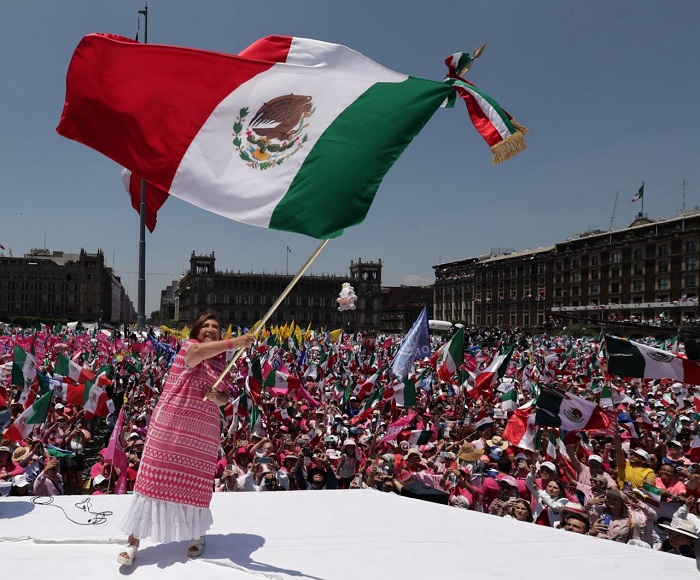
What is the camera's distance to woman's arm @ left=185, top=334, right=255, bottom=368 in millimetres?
2781

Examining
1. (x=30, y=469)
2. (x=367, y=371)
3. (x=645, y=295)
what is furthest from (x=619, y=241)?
(x=30, y=469)

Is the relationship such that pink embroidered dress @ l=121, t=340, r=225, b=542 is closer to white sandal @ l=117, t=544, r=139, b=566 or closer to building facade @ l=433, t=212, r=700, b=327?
white sandal @ l=117, t=544, r=139, b=566

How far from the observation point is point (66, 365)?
1029 centimetres

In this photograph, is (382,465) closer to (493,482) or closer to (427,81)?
(493,482)

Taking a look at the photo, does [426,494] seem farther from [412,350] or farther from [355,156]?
[412,350]

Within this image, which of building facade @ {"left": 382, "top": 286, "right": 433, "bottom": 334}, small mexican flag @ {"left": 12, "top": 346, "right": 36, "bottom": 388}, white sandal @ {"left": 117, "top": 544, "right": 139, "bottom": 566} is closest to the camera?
white sandal @ {"left": 117, "top": 544, "right": 139, "bottom": 566}

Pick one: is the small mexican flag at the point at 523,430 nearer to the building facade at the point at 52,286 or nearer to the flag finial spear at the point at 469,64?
the flag finial spear at the point at 469,64

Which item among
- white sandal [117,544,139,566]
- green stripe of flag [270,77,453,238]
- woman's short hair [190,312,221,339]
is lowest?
Answer: white sandal [117,544,139,566]

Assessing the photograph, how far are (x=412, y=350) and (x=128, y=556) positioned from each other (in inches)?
365

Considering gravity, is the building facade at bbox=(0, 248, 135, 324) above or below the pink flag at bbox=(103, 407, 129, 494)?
above

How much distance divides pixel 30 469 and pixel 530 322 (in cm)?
8235

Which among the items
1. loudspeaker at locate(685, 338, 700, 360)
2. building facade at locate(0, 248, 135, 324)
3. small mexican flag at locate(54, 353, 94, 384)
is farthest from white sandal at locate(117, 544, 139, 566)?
building facade at locate(0, 248, 135, 324)

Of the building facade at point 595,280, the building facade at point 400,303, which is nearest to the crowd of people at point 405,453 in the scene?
the building facade at point 595,280

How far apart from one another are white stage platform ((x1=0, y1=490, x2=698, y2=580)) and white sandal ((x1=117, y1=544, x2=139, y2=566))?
0.13 feet
